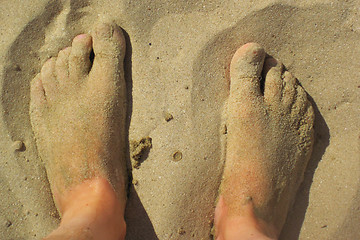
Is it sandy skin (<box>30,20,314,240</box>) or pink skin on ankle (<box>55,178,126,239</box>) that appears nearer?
pink skin on ankle (<box>55,178,126,239</box>)

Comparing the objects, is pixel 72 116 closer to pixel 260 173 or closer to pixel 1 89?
pixel 1 89

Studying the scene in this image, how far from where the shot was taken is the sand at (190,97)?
1.73 meters

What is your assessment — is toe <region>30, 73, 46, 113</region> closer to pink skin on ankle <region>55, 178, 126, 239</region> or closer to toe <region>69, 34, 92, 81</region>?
toe <region>69, 34, 92, 81</region>

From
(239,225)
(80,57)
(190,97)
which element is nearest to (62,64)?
(80,57)

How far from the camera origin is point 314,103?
179 cm

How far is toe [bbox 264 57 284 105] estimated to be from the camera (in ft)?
5.79

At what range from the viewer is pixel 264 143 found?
1.76m

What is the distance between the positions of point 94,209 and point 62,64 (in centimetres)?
84

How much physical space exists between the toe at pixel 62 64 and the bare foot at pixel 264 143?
95 cm

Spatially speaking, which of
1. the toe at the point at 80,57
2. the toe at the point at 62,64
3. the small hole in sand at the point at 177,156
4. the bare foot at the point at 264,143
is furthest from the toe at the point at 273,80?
the toe at the point at 62,64

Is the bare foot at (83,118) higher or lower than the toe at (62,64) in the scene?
lower

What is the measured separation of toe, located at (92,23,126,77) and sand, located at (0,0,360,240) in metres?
0.06

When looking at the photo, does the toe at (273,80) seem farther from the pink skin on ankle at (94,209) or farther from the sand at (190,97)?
the pink skin on ankle at (94,209)

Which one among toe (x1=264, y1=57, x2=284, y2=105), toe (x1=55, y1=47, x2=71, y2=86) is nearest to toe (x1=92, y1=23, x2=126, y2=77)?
toe (x1=55, y1=47, x2=71, y2=86)
